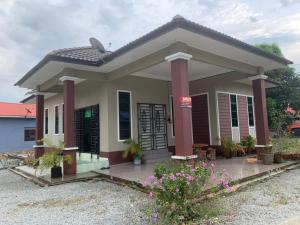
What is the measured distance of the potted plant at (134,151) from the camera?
8633 mm

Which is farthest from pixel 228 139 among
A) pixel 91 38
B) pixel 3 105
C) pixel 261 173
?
pixel 3 105

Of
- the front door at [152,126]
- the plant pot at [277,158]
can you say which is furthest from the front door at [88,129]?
the plant pot at [277,158]

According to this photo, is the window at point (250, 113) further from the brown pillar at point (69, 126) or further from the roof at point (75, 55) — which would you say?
the brown pillar at point (69, 126)

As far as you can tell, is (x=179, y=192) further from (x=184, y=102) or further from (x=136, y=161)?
(x=136, y=161)

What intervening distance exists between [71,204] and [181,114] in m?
2.96

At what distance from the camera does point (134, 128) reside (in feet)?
30.3

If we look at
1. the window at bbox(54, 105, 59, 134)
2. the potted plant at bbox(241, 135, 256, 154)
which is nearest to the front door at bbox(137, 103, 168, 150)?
the potted plant at bbox(241, 135, 256, 154)

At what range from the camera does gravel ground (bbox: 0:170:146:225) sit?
4070 mm

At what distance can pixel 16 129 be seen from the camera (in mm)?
19734

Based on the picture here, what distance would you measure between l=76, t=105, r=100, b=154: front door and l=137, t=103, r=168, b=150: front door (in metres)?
1.63

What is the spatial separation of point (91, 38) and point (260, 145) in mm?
7449

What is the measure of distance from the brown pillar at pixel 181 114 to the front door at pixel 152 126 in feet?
12.4

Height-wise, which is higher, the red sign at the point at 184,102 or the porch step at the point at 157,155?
the red sign at the point at 184,102

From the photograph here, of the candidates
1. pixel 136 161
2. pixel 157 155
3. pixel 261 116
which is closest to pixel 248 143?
pixel 261 116
